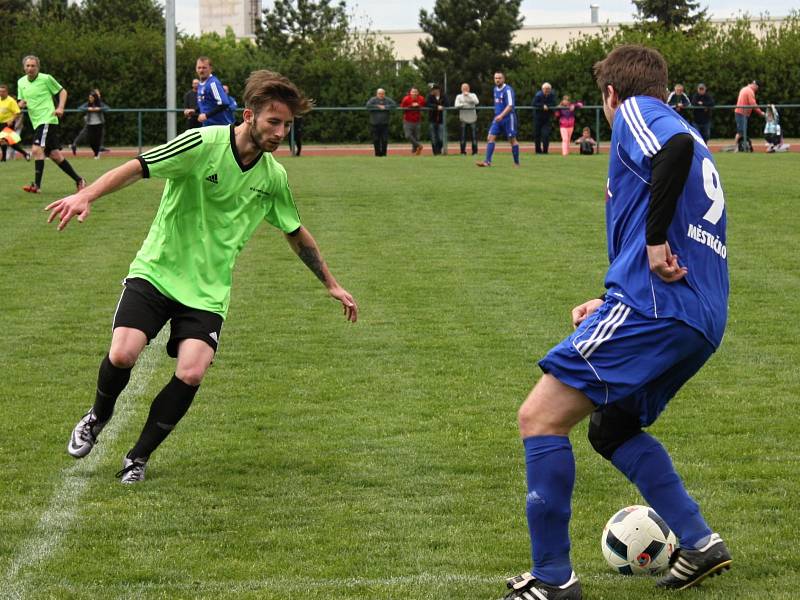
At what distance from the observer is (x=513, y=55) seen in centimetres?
6172

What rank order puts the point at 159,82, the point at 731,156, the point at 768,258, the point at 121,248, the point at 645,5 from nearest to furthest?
1. the point at 768,258
2. the point at 121,248
3. the point at 731,156
4. the point at 159,82
5. the point at 645,5

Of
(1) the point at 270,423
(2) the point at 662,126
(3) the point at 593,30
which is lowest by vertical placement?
(1) the point at 270,423

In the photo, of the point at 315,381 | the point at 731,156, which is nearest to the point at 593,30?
the point at 731,156

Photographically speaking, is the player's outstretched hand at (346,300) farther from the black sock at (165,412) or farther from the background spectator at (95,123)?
the background spectator at (95,123)

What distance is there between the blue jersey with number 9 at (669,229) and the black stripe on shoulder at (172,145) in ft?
7.08

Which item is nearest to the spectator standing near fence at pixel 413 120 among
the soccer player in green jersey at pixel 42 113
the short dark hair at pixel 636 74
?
the soccer player in green jersey at pixel 42 113

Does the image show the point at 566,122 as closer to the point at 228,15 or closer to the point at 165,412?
the point at 165,412

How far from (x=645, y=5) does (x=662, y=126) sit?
226 feet

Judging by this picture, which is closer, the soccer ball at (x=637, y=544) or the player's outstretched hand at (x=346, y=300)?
the soccer ball at (x=637, y=544)

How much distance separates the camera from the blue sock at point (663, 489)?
13.7ft

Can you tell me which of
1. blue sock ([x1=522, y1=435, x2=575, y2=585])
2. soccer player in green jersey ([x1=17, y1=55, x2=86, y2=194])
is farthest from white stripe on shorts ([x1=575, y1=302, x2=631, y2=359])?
soccer player in green jersey ([x1=17, y1=55, x2=86, y2=194])

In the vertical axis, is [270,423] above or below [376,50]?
below

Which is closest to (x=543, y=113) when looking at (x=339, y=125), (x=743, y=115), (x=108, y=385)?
(x=743, y=115)

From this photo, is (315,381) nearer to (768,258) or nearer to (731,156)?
(768,258)
